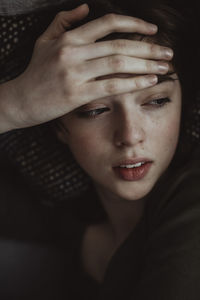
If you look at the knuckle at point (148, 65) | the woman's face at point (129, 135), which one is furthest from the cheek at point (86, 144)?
the knuckle at point (148, 65)

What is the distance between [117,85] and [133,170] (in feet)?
0.79

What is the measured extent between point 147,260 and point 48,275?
62 centimetres

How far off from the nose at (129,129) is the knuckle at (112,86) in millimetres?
84

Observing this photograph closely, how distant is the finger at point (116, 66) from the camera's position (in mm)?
711

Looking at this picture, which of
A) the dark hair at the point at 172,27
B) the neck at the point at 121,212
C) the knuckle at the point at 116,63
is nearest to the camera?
the knuckle at the point at 116,63

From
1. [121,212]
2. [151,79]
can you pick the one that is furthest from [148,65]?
[121,212]

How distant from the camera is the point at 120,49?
0.72 m

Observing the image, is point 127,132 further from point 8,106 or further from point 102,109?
point 8,106

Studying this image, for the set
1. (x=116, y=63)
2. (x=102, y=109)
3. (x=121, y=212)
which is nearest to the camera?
(x=116, y=63)

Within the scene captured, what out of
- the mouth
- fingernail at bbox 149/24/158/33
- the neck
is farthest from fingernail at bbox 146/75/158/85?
the neck

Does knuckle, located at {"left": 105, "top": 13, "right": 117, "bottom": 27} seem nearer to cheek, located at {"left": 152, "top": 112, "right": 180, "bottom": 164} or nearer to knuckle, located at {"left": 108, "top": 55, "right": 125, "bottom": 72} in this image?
knuckle, located at {"left": 108, "top": 55, "right": 125, "bottom": 72}

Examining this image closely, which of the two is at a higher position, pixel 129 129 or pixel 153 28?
pixel 153 28

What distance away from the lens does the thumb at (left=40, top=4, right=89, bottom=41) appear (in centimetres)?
79

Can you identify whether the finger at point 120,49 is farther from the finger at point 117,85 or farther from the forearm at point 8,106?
the forearm at point 8,106
